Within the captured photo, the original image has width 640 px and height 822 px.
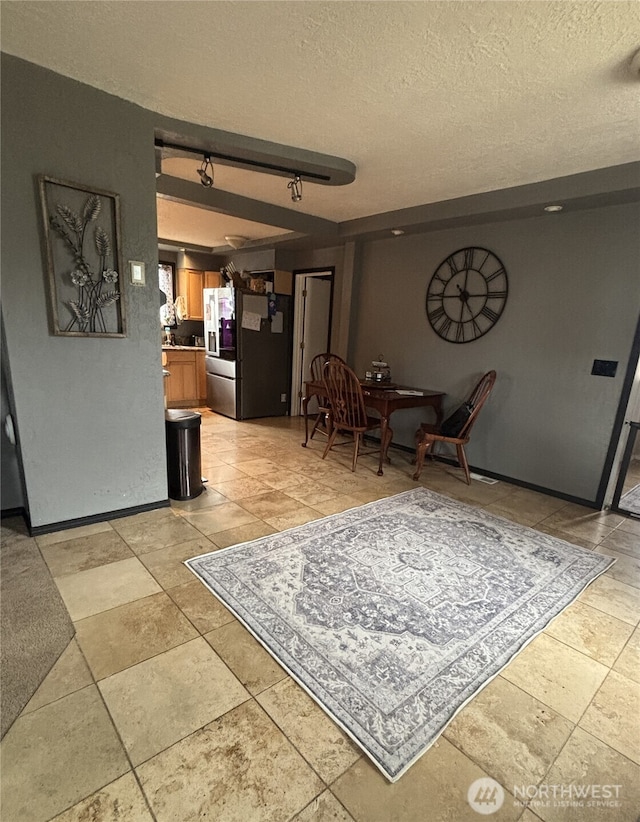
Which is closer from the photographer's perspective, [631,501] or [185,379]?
[631,501]

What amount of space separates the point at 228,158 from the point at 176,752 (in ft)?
9.92

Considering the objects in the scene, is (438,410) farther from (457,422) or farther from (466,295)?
(466,295)

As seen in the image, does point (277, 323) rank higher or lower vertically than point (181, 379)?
higher

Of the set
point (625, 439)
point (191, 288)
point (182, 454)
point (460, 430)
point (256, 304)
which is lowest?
point (182, 454)

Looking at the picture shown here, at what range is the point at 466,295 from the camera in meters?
Answer: 3.64

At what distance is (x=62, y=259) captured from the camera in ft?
6.77

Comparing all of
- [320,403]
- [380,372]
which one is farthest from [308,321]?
[380,372]

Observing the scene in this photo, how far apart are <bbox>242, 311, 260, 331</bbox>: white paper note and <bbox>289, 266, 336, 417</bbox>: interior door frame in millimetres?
611

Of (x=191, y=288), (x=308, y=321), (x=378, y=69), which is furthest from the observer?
(x=191, y=288)

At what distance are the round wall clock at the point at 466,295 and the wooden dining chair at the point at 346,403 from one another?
1153mm

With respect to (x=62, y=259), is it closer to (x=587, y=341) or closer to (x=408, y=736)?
(x=408, y=736)

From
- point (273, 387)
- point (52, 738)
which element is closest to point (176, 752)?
point (52, 738)

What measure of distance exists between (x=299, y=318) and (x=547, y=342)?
322cm

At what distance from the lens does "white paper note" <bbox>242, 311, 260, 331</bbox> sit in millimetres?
4965
